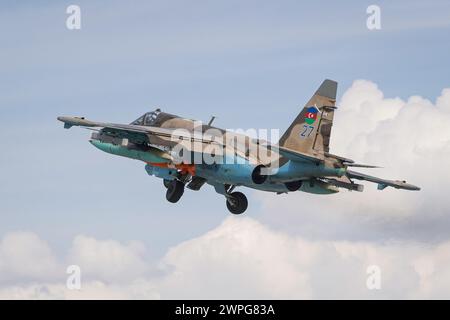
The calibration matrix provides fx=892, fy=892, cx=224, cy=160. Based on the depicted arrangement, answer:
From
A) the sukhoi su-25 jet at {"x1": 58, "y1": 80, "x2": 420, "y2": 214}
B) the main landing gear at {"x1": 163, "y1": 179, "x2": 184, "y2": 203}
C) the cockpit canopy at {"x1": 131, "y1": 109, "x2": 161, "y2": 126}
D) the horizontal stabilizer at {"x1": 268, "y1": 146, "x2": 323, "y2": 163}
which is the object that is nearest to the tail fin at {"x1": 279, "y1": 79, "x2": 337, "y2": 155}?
the sukhoi su-25 jet at {"x1": 58, "y1": 80, "x2": 420, "y2": 214}

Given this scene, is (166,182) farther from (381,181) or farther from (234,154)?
(381,181)

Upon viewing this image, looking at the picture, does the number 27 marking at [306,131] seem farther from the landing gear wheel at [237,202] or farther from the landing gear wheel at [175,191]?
Result: the landing gear wheel at [175,191]

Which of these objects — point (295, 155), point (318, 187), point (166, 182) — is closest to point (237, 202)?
point (166, 182)

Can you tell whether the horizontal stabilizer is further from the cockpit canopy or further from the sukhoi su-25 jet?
the cockpit canopy

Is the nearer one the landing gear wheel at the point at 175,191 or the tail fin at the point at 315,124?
the tail fin at the point at 315,124

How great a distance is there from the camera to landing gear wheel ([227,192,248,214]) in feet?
158

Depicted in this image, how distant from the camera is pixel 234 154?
1753 inches

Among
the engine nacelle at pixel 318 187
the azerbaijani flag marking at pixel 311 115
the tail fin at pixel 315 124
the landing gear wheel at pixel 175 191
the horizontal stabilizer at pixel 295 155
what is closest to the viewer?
the horizontal stabilizer at pixel 295 155

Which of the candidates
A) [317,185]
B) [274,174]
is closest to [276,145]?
[274,174]

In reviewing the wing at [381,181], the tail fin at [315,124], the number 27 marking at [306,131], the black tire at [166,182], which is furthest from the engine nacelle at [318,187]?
the black tire at [166,182]

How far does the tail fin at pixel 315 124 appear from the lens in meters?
42.7

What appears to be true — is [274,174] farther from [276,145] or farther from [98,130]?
[98,130]
